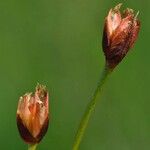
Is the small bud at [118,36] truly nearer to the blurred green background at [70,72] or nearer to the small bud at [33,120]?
the small bud at [33,120]

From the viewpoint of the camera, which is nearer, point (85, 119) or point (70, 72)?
point (85, 119)

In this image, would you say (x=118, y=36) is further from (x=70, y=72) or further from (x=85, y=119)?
(x=70, y=72)

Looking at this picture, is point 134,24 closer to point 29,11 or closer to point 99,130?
point 99,130

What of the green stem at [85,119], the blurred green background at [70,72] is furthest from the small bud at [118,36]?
the blurred green background at [70,72]

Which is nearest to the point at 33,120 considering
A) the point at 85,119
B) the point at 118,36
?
the point at 85,119

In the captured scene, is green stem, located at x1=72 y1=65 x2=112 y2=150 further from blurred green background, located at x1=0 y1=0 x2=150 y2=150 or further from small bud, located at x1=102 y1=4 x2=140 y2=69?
blurred green background, located at x1=0 y1=0 x2=150 y2=150

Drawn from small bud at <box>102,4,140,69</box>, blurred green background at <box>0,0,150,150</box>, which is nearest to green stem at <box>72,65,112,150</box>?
small bud at <box>102,4,140,69</box>
